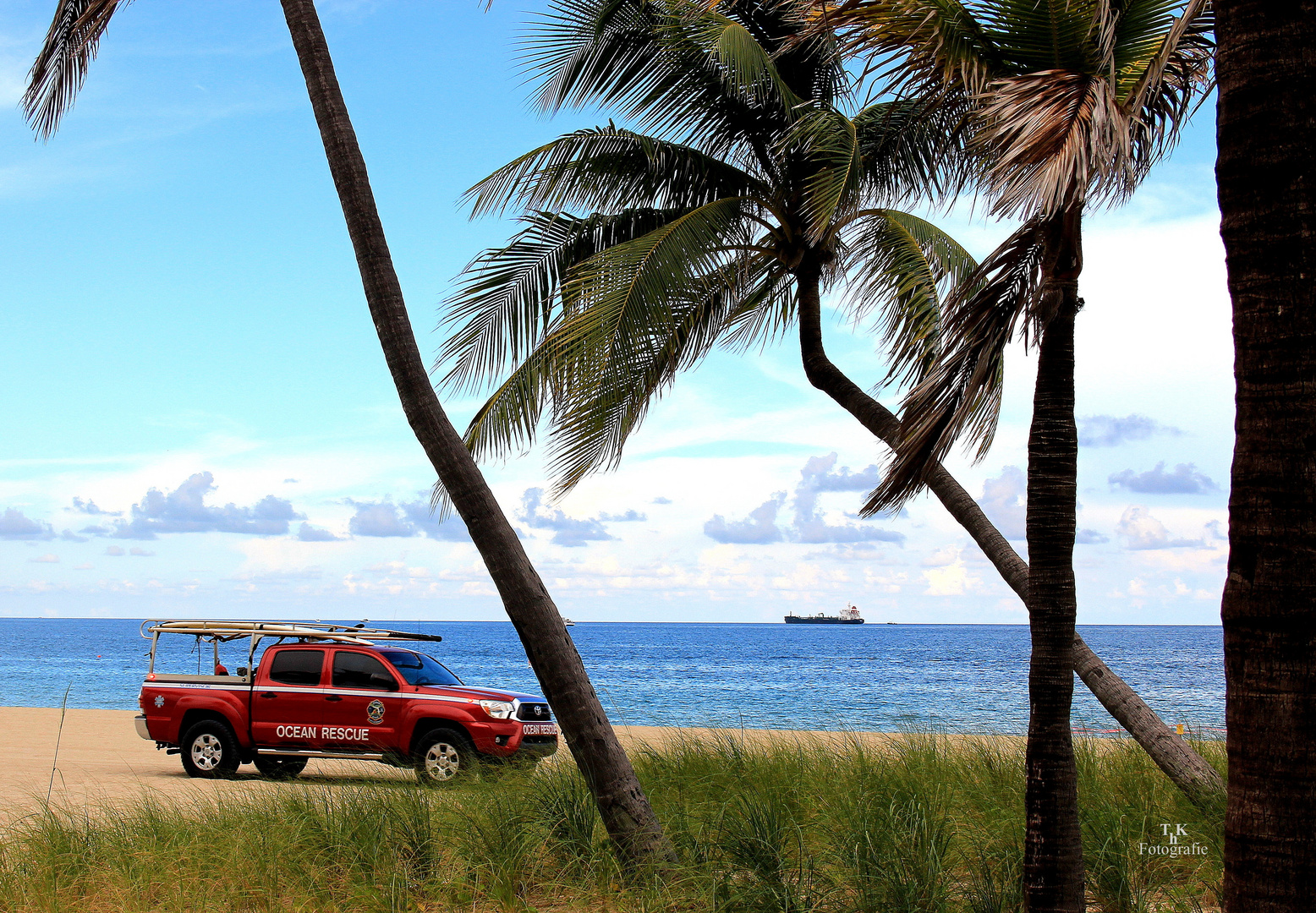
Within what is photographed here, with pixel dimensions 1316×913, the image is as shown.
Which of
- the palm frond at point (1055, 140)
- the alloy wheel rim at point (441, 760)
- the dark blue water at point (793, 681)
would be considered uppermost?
the palm frond at point (1055, 140)

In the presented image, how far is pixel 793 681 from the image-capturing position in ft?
171

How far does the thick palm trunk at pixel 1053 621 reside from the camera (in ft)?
15.1

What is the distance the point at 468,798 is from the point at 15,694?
151 feet

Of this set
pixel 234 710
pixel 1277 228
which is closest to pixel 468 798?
pixel 1277 228

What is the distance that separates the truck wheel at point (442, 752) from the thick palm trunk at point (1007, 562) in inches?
253

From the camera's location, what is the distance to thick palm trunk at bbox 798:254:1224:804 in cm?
689

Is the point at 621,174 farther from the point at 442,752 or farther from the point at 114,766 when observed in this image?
the point at 114,766

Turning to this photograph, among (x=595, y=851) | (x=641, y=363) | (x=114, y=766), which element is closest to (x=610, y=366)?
(x=641, y=363)

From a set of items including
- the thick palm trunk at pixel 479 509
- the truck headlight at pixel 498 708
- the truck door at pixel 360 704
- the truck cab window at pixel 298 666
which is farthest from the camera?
the truck cab window at pixel 298 666

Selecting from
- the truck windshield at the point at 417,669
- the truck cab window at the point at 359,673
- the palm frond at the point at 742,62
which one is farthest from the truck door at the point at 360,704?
the palm frond at the point at 742,62

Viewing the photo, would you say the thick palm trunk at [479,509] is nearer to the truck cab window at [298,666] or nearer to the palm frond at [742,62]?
the palm frond at [742,62]

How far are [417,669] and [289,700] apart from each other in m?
1.69

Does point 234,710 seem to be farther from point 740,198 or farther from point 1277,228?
point 1277,228

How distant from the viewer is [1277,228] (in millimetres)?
3078
